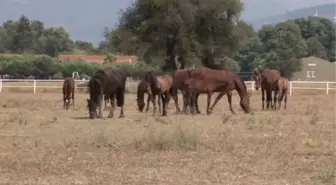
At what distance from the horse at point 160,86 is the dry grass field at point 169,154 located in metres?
5.90

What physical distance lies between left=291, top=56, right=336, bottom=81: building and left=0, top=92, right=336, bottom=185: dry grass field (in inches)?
3005

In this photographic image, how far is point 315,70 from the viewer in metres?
96.3

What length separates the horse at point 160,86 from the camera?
26.0m

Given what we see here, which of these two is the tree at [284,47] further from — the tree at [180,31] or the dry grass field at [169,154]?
the dry grass field at [169,154]

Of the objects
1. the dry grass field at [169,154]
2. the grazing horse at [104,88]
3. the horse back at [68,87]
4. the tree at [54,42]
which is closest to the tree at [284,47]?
the tree at [54,42]

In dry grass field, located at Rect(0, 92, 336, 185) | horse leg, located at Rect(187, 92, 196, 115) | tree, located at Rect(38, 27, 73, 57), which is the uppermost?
tree, located at Rect(38, 27, 73, 57)

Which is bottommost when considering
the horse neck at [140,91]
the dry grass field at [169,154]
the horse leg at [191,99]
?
the dry grass field at [169,154]

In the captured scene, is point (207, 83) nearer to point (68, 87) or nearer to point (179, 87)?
point (179, 87)

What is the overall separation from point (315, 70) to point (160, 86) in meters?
72.9

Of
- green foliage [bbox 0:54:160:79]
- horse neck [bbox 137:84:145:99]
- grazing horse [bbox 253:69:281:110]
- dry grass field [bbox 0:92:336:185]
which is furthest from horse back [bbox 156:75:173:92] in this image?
green foliage [bbox 0:54:160:79]

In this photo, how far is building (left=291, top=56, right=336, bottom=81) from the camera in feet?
314

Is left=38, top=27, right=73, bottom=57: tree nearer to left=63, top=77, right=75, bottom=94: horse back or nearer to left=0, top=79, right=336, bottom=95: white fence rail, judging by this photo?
left=0, top=79, right=336, bottom=95: white fence rail

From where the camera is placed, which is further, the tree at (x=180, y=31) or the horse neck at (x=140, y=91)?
the tree at (x=180, y=31)

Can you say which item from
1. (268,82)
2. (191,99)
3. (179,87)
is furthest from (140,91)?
(268,82)
